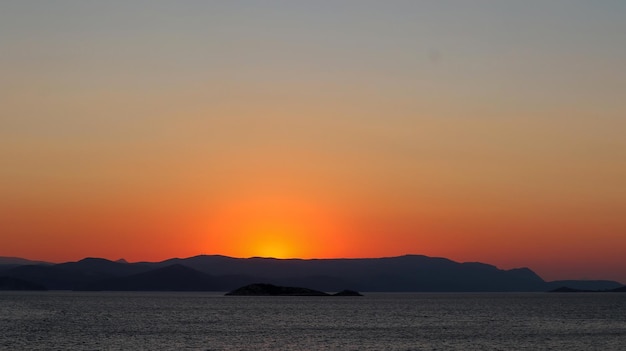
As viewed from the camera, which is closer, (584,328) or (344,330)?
(344,330)

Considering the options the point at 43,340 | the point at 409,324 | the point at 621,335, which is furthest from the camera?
the point at 409,324

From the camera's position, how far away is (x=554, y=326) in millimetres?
141250

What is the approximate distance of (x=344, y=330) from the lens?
128 m

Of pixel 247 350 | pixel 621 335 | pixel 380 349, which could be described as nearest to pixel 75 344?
pixel 247 350

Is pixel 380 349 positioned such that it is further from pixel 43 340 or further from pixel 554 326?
pixel 554 326

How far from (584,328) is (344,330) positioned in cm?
4110

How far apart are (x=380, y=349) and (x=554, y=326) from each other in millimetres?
56063

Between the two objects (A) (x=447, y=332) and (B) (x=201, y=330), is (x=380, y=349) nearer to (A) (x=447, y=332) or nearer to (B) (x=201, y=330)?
(A) (x=447, y=332)

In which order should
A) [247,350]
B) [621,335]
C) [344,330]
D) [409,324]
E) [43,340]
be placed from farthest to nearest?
[409,324] → [344,330] → [621,335] → [43,340] → [247,350]

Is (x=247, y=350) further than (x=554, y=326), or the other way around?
(x=554, y=326)

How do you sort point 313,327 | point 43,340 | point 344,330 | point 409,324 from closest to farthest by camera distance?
point 43,340 < point 344,330 < point 313,327 < point 409,324

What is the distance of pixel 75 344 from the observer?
100m

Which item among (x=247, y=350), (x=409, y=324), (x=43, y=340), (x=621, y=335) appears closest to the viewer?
(x=247, y=350)

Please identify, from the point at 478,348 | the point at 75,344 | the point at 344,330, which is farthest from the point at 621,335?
the point at 75,344
